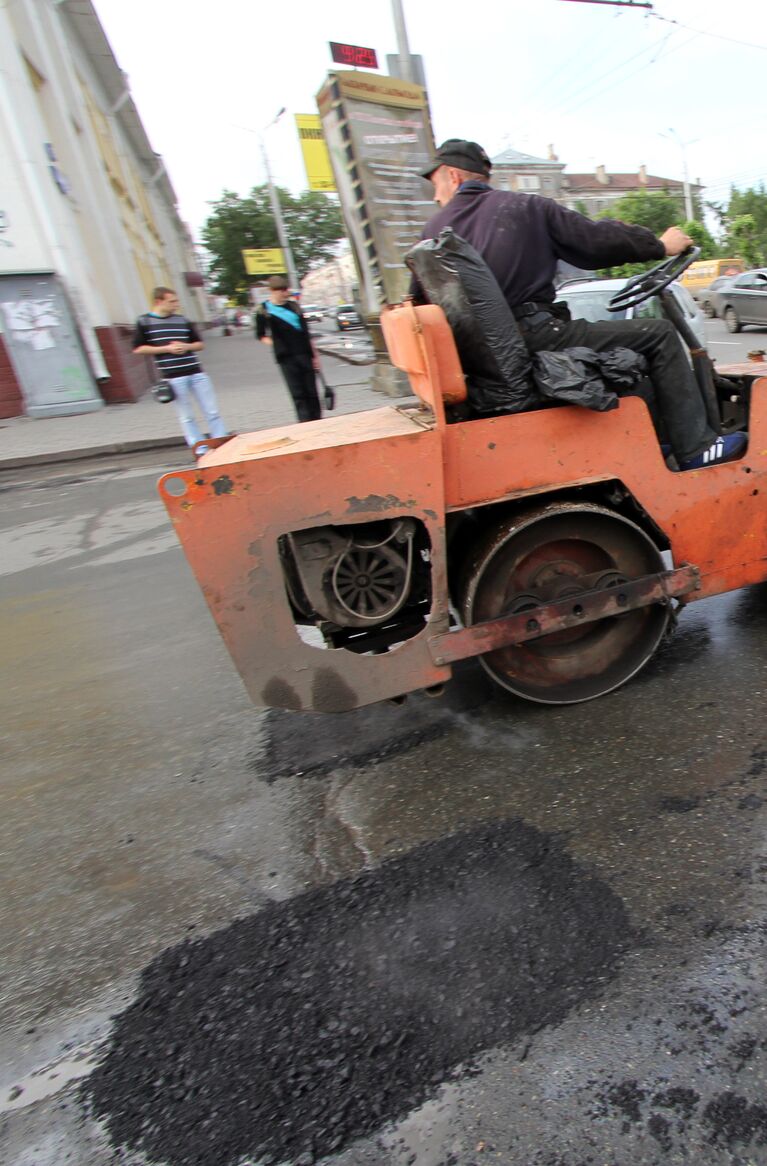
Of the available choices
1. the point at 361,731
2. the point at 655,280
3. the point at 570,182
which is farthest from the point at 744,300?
the point at 570,182

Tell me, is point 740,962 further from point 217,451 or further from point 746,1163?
point 217,451

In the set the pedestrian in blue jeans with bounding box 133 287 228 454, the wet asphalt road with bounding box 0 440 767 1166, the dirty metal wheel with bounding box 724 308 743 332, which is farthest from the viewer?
the dirty metal wheel with bounding box 724 308 743 332

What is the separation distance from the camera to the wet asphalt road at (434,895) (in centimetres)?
162

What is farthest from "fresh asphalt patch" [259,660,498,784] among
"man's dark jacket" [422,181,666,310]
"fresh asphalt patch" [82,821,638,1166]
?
"man's dark jacket" [422,181,666,310]

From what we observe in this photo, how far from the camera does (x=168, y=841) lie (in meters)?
2.68

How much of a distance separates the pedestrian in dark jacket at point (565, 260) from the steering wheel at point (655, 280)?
52mm

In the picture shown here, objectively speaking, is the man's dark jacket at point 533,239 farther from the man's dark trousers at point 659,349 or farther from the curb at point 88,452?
the curb at point 88,452

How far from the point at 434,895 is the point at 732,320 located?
789 inches

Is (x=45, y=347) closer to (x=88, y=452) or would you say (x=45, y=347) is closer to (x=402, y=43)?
(x=88, y=452)

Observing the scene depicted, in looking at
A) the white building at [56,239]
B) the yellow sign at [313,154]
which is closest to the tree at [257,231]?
the yellow sign at [313,154]

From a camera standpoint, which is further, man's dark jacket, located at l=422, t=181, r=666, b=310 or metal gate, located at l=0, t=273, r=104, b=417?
metal gate, located at l=0, t=273, r=104, b=417

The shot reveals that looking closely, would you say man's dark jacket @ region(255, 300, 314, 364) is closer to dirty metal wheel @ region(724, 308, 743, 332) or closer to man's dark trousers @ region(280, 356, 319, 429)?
man's dark trousers @ region(280, 356, 319, 429)

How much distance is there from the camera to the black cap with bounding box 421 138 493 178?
3.07 metres

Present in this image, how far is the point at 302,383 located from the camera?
9031 millimetres
